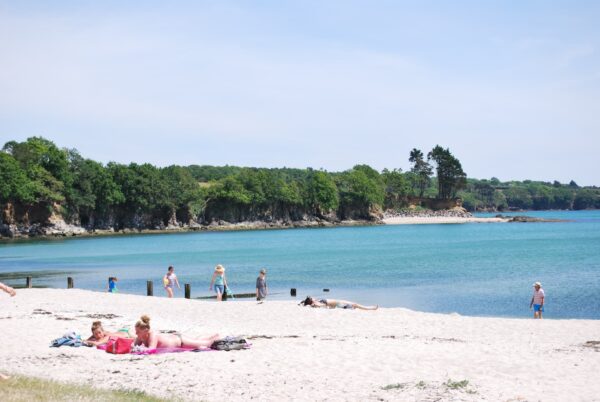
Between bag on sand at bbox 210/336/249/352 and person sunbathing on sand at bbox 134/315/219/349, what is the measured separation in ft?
0.60

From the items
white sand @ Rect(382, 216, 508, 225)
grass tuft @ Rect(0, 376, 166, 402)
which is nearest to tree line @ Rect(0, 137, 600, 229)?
white sand @ Rect(382, 216, 508, 225)

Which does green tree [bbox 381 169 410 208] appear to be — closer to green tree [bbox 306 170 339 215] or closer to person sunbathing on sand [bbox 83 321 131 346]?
green tree [bbox 306 170 339 215]

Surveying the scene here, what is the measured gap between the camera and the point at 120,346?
52.4ft

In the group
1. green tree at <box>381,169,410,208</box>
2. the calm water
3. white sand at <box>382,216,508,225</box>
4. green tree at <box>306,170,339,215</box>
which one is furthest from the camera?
green tree at <box>381,169,410,208</box>

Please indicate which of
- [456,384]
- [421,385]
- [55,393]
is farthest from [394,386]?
[55,393]

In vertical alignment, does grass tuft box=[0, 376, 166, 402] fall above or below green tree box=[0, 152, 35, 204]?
below

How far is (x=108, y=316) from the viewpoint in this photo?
22.5 metres

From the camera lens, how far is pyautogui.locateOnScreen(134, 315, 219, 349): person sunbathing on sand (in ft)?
52.5

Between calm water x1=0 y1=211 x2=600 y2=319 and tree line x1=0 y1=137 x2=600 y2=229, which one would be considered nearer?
calm water x1=0 y1=211 x2=600 y2=319

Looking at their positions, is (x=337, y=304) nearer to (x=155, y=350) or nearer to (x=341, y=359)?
(x=341, y=359)

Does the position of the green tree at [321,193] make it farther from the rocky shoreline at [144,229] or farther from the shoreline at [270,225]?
the rocky shoreline at [144,229]

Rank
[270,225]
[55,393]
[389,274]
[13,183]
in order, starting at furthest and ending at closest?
[270,225]
[13,183]
[389,274]
[55,393]

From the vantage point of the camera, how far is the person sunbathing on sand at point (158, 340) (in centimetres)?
1602

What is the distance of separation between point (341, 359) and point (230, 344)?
2.81 m
